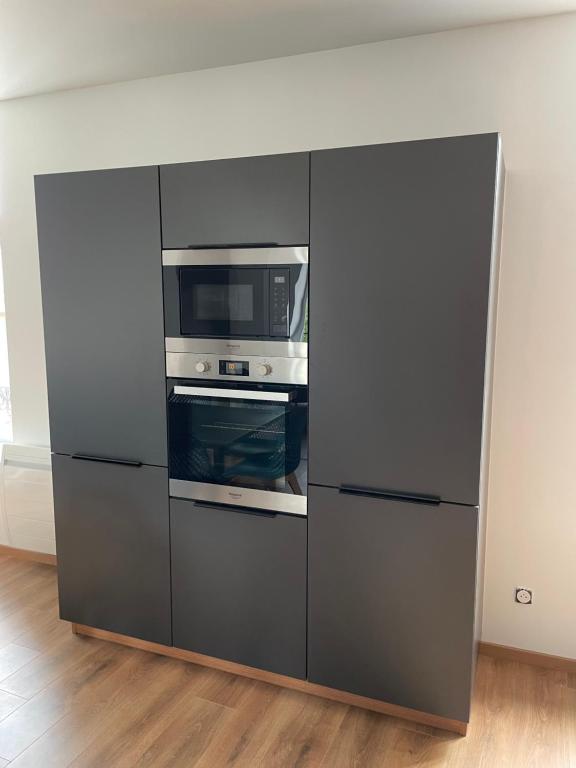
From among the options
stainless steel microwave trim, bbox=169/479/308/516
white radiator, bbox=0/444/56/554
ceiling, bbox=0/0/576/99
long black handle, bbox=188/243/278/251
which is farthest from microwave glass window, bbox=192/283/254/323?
white radiator, bbox=0/444/56/554

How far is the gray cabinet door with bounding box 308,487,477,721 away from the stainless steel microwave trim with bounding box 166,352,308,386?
0.43m

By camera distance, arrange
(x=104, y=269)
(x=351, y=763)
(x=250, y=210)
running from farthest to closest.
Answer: (x=104, y=269), (x=250, y=210), (x=351, y=763)

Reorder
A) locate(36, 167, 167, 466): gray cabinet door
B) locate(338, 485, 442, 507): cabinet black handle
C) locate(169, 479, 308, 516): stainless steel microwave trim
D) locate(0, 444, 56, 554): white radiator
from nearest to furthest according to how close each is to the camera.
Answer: locate(338, 485, 442, 507): cabinet black handle, locate(169, 479, 308, 516): stainless steel microwave trim, locate(36, 167, 167, 466): gray cabinet door, locate(0, 444, 56, 554): white radiator

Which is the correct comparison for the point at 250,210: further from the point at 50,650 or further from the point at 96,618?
the point at 50,650

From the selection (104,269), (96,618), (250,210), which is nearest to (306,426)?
(250,210)

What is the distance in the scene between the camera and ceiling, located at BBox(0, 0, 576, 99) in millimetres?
2186

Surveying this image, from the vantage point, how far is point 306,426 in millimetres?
2236

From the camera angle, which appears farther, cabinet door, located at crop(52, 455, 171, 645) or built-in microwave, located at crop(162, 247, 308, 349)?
cabinet door, located at crop(52, 455, 171, 645)

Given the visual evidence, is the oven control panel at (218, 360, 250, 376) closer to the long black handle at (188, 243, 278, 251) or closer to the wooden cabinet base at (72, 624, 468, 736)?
the long black handle at (188, 243, 278, 251)

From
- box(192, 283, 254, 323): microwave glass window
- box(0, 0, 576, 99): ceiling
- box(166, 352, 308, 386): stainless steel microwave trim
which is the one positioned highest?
box(0, 0, 576, 99): ceiling

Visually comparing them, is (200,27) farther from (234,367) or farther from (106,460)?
(106,460)

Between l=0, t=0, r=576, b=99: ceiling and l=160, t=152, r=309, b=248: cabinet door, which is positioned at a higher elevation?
l=0, t=0, r=576, b=99: ceiling

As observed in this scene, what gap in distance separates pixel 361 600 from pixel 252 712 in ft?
2.04

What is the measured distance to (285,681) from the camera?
7.98 feet
